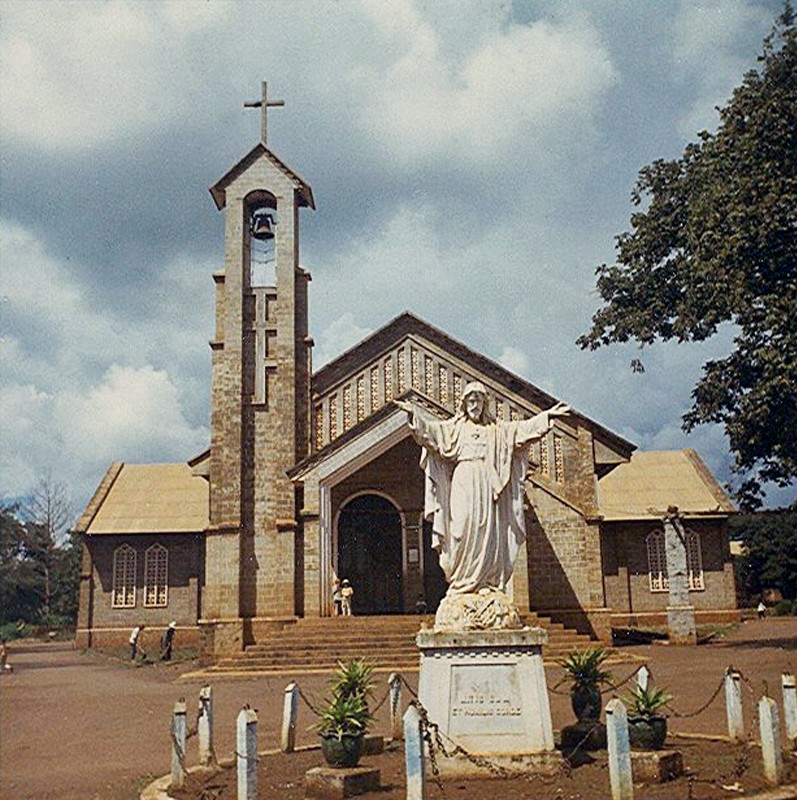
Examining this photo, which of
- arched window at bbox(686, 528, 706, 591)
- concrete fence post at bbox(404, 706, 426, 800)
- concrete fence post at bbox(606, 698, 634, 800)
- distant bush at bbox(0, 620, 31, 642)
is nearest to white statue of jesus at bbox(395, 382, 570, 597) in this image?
concrete fence post at bbox(606, 698, 634, 800)

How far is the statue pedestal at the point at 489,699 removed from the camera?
9.16 meters

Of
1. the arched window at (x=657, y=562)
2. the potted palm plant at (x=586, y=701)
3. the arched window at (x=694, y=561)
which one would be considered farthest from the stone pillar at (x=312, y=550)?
the arched window at (x=694, y=561)

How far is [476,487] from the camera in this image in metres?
9.93

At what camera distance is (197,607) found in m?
36.7

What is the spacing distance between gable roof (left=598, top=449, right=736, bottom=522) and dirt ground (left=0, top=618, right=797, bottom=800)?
9635 mm

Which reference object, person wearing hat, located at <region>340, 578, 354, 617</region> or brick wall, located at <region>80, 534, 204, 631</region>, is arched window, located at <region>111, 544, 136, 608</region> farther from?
person wearing hat, located at <region>340, 578, 354, 617</region>

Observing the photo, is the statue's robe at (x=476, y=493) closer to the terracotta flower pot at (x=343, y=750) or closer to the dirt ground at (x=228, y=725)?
the terracotta flower pot at (x=343, y=750)

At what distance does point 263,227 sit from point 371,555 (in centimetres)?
1087

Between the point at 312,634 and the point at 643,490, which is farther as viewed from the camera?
the point at 643,490

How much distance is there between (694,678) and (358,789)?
11802 millimetres

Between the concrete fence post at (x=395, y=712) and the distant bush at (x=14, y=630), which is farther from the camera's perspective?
the distant bush at (x=14, y=630)

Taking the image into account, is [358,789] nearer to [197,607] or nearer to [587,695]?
[587,695]

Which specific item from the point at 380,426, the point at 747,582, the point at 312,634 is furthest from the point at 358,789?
the point at 747,582

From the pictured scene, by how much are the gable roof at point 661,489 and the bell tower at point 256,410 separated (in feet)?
51.1
